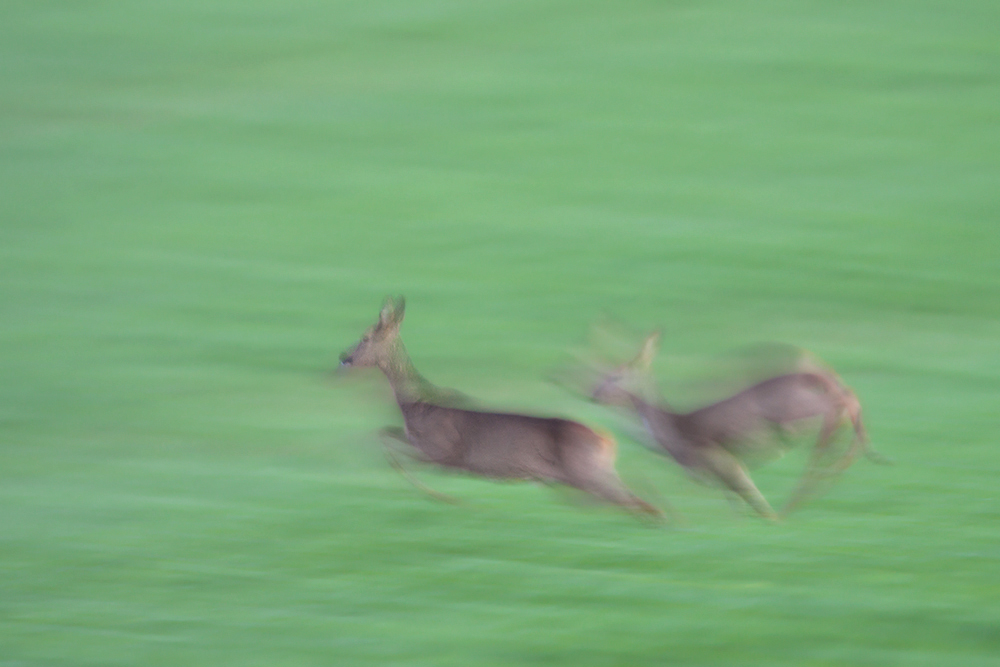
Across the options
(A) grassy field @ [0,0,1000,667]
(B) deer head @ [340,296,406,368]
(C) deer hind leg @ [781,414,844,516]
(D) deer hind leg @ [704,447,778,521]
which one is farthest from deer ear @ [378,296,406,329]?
(C) deer hind leg @ [781,414,844,516]

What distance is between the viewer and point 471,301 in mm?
7250

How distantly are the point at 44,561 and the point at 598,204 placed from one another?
415cm

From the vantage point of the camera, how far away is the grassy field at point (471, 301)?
445 centimetres

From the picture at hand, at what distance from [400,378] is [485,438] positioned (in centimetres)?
35

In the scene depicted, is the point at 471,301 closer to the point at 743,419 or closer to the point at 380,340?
the point at 380,340

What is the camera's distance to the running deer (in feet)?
12.0

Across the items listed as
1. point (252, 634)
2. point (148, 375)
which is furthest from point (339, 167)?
point (252, 634)

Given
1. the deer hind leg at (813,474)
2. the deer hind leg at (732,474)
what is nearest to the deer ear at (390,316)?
the deer hind leg at (732,474)

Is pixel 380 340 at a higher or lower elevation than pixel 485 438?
higher

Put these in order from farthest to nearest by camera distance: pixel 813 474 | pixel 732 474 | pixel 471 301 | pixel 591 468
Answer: pixel 471 301
pixel 813 474
pixel 732 474
pixel 591 468

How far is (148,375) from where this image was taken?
664 centimetres

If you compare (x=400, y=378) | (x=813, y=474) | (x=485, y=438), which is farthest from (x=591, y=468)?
(x=813, y=474)

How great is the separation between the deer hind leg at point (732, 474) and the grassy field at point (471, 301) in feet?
2.22

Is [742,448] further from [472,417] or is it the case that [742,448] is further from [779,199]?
[779,199]
